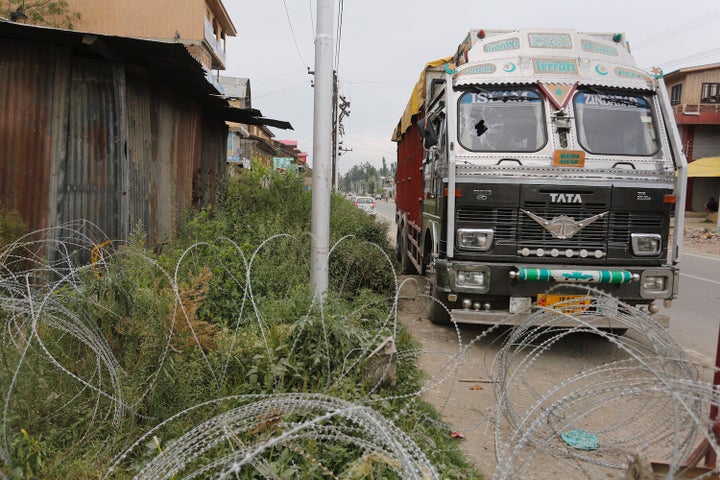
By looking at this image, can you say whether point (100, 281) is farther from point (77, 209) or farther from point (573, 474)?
point (573, 474)

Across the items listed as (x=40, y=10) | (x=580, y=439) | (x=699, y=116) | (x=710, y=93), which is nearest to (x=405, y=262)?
(x=580, y=439)

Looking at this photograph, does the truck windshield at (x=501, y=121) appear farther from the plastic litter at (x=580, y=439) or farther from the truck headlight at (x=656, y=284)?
the plastic litter at (x=580, y=439)

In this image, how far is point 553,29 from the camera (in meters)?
6.47

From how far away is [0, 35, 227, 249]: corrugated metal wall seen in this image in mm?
6137

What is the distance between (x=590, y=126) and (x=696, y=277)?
8345mm

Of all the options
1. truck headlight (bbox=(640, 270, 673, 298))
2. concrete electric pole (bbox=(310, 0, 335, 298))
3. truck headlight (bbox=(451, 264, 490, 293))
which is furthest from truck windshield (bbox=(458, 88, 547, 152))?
truck headlight (bbox=(640, 270, 673, 298))

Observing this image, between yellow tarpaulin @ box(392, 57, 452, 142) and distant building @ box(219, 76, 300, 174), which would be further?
distant building @ box(219, 76, 300, 174)

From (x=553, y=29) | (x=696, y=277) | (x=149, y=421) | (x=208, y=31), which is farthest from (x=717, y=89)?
(x=149, y=421)

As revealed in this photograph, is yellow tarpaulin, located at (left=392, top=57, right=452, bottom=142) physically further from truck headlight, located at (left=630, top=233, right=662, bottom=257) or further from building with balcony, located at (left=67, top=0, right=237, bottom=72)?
building with balcony, located at (left=67, top=0, right=237, bottom=72)

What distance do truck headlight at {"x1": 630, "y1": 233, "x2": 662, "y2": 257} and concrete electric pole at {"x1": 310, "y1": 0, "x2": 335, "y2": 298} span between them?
3256 mm

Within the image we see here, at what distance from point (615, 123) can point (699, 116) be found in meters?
32.8

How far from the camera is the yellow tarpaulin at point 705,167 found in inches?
1176

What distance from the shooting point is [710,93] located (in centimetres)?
3356

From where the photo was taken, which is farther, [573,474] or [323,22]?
[323,22]
